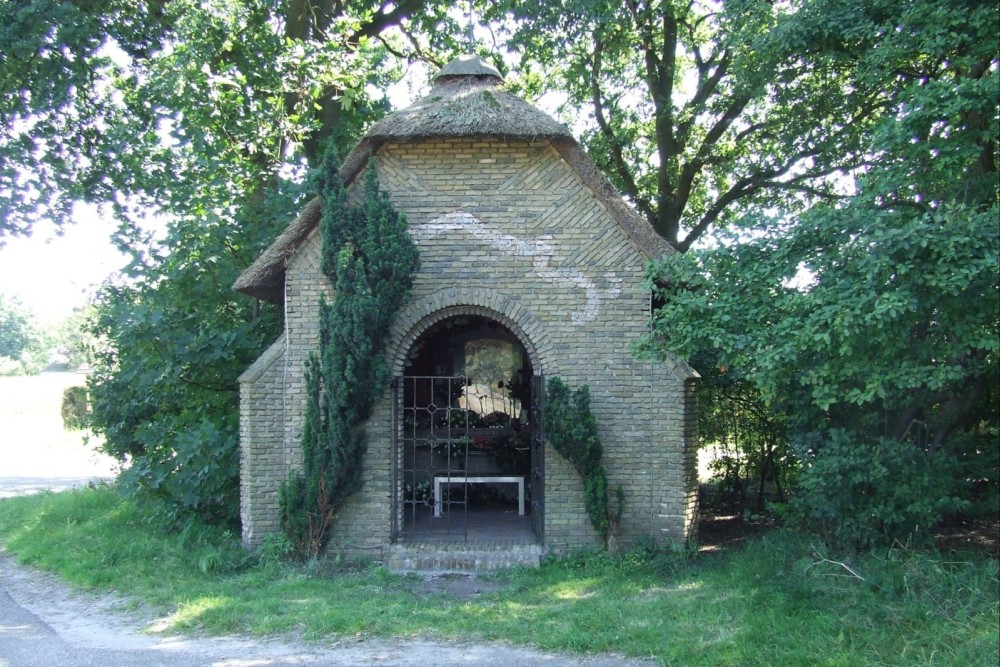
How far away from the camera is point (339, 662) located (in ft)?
21.6

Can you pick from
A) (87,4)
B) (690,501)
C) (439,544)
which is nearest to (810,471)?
(690,501)

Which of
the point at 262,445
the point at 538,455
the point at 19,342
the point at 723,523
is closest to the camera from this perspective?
the point at 262,445

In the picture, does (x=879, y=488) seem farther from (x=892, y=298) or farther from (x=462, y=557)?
(x=462, y=557)

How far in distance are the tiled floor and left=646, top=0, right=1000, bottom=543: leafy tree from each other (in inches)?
144

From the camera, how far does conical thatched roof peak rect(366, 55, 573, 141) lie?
9.58m

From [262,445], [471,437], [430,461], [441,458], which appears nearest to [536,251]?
[430,461]

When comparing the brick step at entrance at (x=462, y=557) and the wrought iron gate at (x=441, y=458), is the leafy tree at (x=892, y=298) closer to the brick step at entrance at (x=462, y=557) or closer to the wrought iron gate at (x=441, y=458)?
the wrought iron gate at (x=441, y=458)

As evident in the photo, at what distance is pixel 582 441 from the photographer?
30.3 ft

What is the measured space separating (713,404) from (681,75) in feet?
26.3

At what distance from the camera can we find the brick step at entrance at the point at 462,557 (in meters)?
9.48

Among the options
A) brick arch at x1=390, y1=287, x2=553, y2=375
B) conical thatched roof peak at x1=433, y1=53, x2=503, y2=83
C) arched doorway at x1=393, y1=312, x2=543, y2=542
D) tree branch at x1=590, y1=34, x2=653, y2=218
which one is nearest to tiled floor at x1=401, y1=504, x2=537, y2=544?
arched doorway at x1=393, y1=312, x2=543, y2=542

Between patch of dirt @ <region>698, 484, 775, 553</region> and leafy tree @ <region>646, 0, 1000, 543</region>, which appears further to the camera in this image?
patch of dirt @ <region>698, 484, 775, 553</region>

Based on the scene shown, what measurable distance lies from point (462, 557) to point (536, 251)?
Result: 3.63 meters

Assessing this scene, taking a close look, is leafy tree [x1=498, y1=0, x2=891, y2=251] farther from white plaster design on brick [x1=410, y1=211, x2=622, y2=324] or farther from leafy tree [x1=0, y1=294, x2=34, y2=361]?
leafy tree [x1=0, y1=294, x2=34, y2=361]
